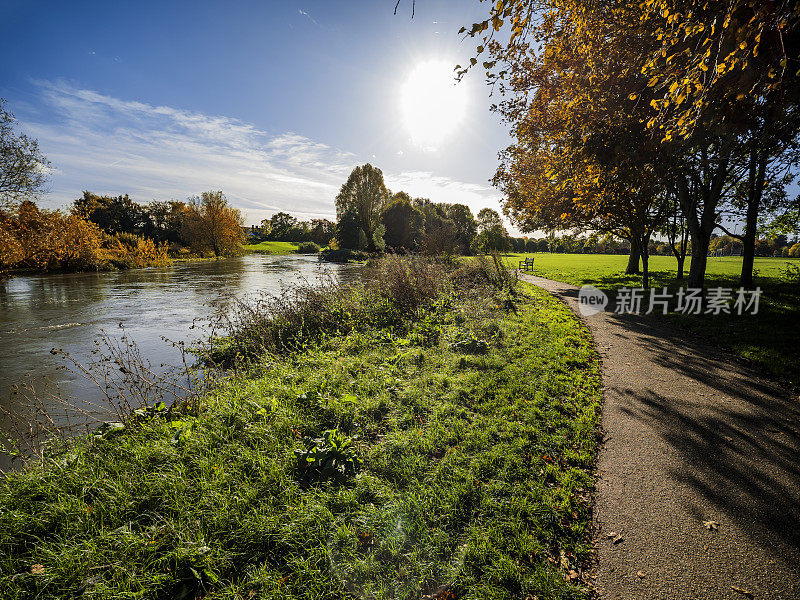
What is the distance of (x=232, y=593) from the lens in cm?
233

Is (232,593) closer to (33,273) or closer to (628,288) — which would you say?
(628,288)

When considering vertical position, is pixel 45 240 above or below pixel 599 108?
below

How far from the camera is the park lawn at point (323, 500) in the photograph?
2.50 meters

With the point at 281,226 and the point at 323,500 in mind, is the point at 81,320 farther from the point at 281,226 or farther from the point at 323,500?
the point at 281,226

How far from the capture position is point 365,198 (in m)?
47.9

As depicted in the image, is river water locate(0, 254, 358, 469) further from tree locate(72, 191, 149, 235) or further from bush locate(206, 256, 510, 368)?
tree locate(72, 191, 149, 235)

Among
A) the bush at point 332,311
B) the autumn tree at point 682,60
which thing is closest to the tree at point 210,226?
the bush at point 332,311

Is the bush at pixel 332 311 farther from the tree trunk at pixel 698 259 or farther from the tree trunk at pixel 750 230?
the tree trunk at pixel 750 230

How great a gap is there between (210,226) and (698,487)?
175ft

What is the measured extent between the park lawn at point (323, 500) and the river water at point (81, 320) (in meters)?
2.39

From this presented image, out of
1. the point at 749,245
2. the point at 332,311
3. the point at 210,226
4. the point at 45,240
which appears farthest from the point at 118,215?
the point at 749,245

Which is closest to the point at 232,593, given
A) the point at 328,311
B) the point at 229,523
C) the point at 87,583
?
the point at 229,523

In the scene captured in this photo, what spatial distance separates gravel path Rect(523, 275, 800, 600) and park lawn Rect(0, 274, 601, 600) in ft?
1.05

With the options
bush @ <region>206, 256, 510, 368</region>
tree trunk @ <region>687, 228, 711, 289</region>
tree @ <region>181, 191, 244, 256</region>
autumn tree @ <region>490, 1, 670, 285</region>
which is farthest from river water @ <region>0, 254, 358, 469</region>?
tree @ <region>181, 191, 244, 256</region>
